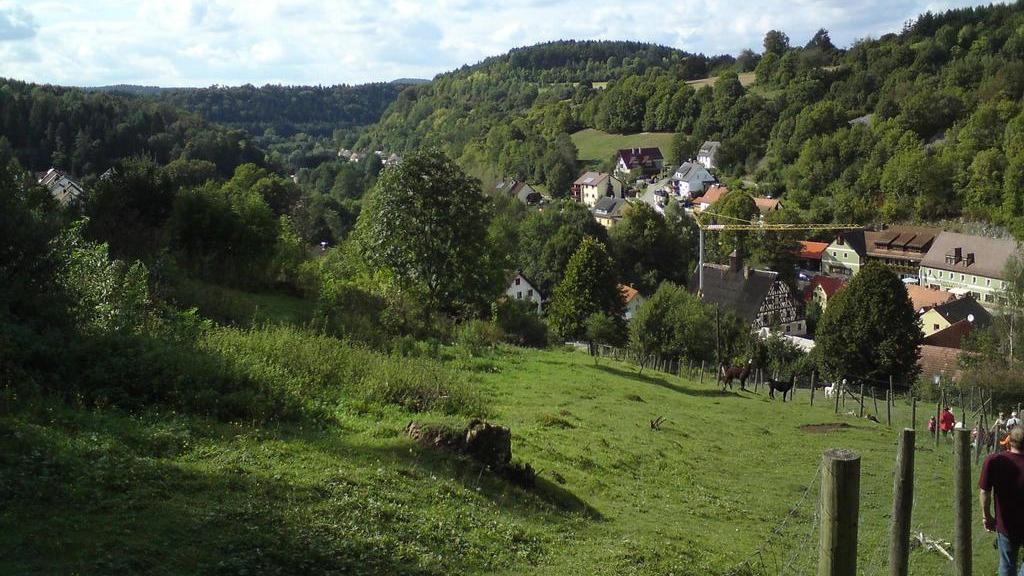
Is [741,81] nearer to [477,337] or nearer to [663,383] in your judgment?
[663,383]

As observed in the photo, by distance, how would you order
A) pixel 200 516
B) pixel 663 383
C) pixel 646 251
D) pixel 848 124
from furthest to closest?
1. pixel 848 124
2. pixel 646 251
3. pixel 663 383
4. pixel 200 516

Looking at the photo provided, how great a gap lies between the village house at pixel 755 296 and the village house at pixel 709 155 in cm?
6566

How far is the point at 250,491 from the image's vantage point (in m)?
9.32

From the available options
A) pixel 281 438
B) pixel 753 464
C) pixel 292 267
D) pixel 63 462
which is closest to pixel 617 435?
pixel 753 464

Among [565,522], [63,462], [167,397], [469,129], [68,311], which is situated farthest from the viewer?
[469,129]

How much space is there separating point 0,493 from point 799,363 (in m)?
46.7

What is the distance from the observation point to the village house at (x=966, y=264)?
72625mm

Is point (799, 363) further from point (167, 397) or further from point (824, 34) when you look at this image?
point (824, 34)

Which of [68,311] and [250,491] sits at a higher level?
[68,311]

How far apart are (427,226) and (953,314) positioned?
161 feet

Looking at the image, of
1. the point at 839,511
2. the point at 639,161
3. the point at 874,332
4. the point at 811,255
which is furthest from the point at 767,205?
the point at 839,511

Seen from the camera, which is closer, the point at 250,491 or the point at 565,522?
the point at 250,491

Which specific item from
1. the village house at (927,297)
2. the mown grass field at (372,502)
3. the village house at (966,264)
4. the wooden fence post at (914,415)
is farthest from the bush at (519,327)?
the village house at (966,264)

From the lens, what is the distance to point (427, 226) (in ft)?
93.4
